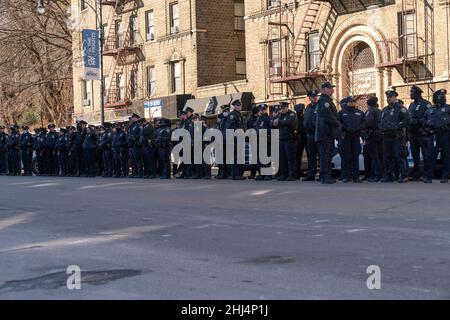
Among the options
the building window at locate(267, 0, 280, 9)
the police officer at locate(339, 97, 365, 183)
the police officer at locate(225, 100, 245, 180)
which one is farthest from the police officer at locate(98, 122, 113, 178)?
the building window at locate(267, 0, 280, 9)

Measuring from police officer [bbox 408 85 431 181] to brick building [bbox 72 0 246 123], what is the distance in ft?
70.3

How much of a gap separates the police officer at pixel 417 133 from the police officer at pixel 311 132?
227 centimetres

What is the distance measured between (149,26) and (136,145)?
71.8ft

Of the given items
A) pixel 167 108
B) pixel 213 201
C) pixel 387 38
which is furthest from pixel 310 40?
pixel 213 201

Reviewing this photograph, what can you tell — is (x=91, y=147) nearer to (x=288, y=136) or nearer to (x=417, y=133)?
(x=288, y=136)

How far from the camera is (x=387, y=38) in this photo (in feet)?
95.7

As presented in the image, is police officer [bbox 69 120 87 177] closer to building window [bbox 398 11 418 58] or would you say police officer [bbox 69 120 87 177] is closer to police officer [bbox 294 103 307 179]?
police officer [bbox 294 103 307 179]

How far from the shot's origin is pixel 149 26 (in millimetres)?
43656

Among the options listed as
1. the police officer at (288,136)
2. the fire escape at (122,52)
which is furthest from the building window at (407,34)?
the fire escape at (122,52)

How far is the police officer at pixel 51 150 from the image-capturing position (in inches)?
1117

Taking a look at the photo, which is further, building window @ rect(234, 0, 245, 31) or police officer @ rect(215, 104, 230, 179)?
building window @ rect(234, 0, 245, 31)

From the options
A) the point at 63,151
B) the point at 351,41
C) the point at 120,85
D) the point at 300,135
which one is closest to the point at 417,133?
the point at 300,135

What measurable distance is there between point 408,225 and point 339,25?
75.5ft

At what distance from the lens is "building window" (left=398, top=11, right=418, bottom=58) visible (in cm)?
2819
